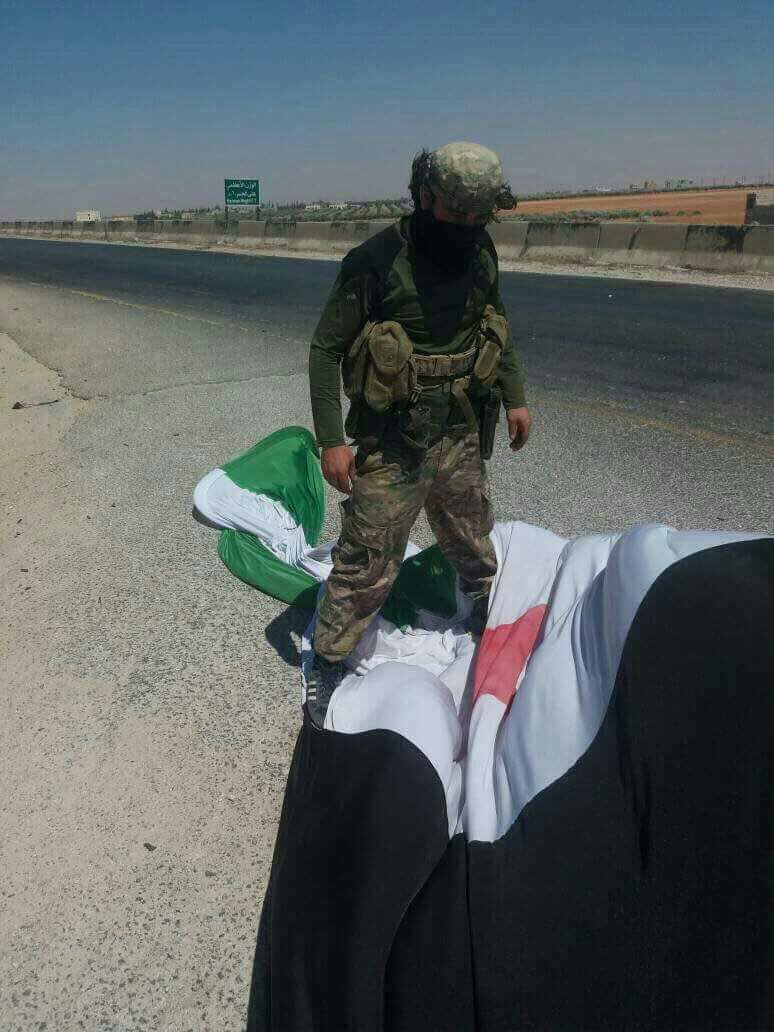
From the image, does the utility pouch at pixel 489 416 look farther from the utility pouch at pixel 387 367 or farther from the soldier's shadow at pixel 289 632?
the soldier's shadow at pixel 289 632

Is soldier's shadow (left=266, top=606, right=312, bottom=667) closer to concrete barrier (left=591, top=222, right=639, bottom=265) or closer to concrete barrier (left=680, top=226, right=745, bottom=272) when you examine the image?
concrete barrier (left=680, top=226, right=745, bottom=272)

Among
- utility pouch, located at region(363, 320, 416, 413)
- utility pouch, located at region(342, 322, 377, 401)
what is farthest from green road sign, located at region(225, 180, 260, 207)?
utility pouch, located at region(363, 320, 416, 413)

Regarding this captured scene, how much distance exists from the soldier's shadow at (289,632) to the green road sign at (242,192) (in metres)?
36.4

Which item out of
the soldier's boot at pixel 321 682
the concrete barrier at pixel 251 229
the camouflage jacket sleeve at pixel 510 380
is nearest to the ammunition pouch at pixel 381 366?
the camouflage jacket sleeve at pixel 510 380

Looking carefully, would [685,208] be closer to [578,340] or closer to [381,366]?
[578,340]

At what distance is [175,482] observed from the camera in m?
4.99

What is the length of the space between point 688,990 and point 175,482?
164 inches

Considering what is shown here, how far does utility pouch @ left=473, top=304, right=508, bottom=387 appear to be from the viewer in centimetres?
260

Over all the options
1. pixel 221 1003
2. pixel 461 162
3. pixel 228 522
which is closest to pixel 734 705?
pixel 221 1003

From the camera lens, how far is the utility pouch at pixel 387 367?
2361 mm

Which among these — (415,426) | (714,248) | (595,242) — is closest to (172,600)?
(415,426)

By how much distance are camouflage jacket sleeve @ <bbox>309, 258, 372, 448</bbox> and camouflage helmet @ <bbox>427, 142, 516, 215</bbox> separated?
1.07ft

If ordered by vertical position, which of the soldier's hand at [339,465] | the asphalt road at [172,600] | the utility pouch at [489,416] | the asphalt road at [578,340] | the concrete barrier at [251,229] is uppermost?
the concrete barrier at [251,229]

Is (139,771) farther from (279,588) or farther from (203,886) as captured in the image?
(279,588)
